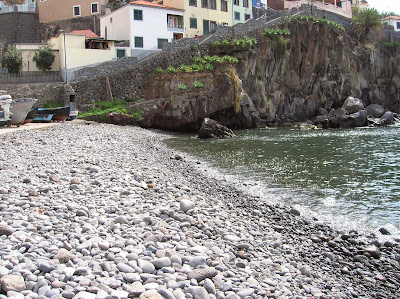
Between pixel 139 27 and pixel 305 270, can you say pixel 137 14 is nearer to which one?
pixel 139 27

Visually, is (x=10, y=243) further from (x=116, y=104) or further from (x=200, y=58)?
(x=200, y=58)

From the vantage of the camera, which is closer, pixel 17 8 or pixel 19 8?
pixel 17 8


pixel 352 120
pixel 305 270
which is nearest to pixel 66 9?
pixel 352 120

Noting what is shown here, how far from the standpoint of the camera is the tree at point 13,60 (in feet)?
135

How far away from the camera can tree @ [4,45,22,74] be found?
1625 inches

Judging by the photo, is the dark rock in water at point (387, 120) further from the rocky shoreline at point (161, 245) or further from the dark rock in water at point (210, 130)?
the rocky shoreline at point (161, 245)

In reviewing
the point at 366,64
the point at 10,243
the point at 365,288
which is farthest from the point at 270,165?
the point at 366,64

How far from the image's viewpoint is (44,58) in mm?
41688

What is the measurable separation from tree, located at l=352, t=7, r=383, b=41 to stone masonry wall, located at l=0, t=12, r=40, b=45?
47.0m

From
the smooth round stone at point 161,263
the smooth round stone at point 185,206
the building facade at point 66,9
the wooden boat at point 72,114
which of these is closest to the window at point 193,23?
the building facade at point 66,9

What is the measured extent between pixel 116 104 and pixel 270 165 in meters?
23.5

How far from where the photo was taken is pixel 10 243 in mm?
6441

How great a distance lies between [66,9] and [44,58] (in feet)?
65.0

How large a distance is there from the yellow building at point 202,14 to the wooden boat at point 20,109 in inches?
1112
